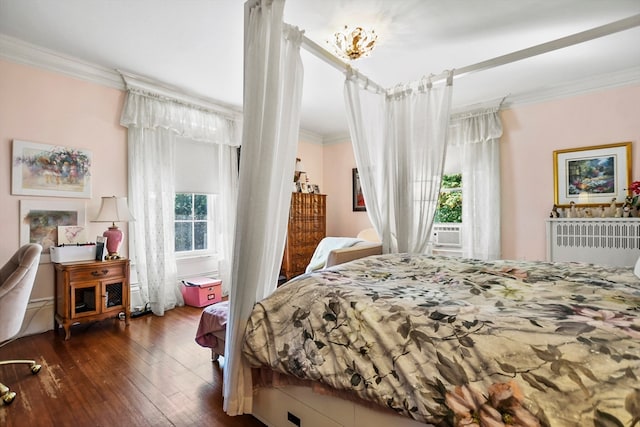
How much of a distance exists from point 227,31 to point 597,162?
4.23 meters

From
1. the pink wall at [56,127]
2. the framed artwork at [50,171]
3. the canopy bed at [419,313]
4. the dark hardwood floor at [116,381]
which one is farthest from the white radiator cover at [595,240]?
the framed artwork at [50,171]

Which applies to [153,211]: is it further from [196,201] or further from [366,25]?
[366,25]

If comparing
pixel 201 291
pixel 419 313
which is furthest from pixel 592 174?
pixel 201 291

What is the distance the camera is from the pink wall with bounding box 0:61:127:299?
275 centimetres

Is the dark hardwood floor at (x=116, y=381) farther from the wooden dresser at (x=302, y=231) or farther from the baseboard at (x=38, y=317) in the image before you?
the wooden dresser at (x=302, y=231)

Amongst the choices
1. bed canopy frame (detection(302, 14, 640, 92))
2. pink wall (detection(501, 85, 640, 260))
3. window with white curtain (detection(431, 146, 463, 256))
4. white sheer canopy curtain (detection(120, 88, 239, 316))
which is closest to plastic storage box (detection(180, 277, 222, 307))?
white sheer canopy curtain (detection(120, 88, 239, 316))

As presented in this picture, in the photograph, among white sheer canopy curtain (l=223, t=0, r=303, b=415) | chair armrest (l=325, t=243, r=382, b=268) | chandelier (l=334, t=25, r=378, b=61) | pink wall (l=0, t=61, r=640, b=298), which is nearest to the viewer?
white sheer canopy curtain (l=223, t=0, r=303, b=415)

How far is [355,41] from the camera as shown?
2.50 metres

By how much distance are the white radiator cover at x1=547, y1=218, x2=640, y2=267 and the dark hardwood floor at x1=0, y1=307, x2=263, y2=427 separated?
3825mm

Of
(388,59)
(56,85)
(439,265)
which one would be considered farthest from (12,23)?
(439,265)

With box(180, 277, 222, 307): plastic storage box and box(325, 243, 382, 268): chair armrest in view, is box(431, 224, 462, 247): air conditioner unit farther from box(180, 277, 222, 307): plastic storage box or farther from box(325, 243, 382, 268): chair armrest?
box(180, 277, 222, 307): plastic storage box

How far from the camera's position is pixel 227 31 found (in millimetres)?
2547

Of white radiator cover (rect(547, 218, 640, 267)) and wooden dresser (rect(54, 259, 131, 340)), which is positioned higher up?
white radiator cover (rect(547, 218, 640, 267))

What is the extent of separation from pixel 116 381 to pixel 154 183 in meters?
2.25
